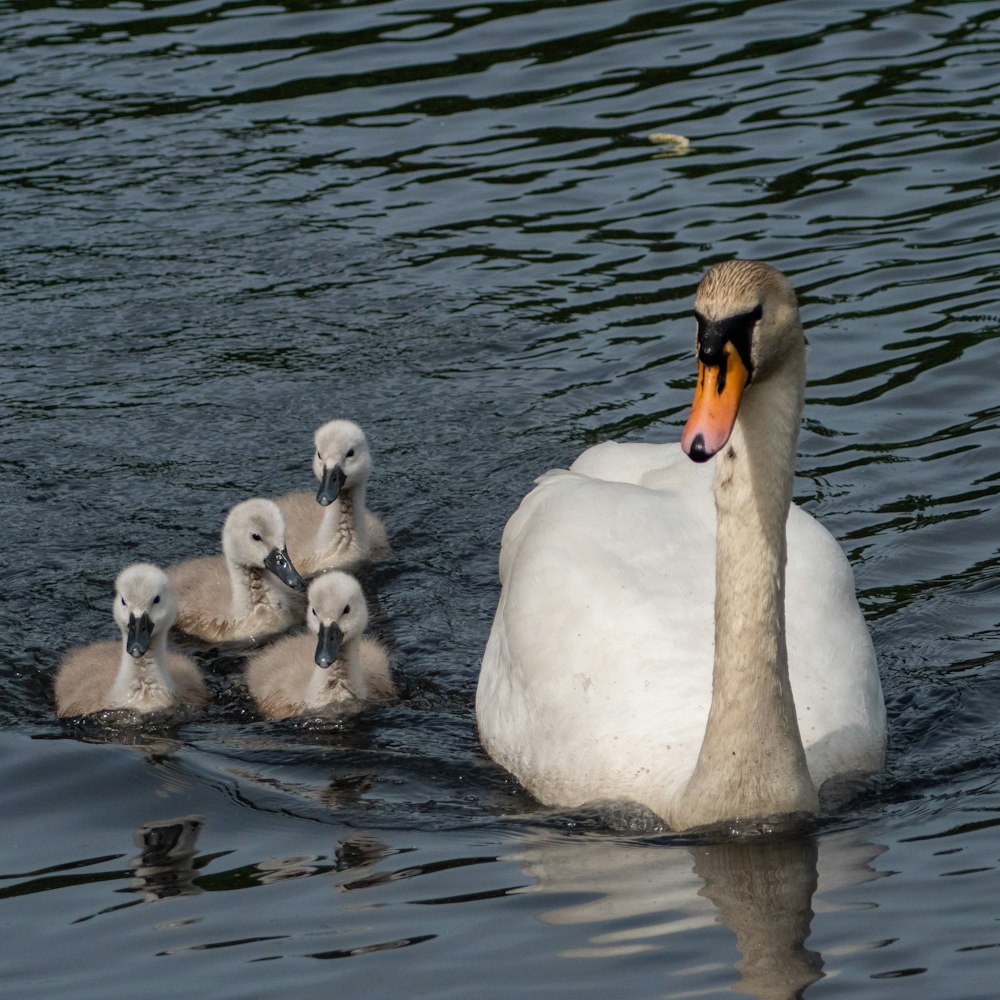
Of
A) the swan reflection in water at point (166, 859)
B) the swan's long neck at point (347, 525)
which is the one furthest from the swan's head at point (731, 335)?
the swan's long neck at point (347, 525)

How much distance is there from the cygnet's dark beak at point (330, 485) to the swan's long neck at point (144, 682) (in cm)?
136

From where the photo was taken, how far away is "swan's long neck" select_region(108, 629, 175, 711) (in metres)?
8.29

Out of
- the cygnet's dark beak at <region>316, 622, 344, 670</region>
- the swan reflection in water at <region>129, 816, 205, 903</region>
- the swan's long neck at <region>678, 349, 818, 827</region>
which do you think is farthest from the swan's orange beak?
the cygnet's dark beak at <region>316, 622, 344, 670</region>

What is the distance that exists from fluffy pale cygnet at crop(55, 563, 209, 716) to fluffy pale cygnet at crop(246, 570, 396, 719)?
0.40 meters

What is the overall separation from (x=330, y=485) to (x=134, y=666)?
1.65 meters

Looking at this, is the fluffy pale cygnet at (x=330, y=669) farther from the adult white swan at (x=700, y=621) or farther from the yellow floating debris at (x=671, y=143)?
the yellow floating debris at (x=671, y=143)

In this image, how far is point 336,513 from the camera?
9.94 metres

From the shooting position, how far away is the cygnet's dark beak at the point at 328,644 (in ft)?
26.8

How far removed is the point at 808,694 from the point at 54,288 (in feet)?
21.3

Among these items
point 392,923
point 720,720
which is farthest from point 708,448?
point 392,923

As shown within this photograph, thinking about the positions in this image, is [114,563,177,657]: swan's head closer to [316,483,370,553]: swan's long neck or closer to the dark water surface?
the dark water surface

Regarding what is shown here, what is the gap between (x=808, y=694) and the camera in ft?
22.9

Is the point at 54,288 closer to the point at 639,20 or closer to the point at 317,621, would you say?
the point at 317,621

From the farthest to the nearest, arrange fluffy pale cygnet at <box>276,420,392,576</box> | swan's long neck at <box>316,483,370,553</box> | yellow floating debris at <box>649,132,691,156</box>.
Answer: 1. yellow floating debris at <box>649,132,691,156</box>
2. swan's long neck at <box>316,483,370,553</box>
3. fluffy pale cygnet at <box>276,420,392,576</box>
